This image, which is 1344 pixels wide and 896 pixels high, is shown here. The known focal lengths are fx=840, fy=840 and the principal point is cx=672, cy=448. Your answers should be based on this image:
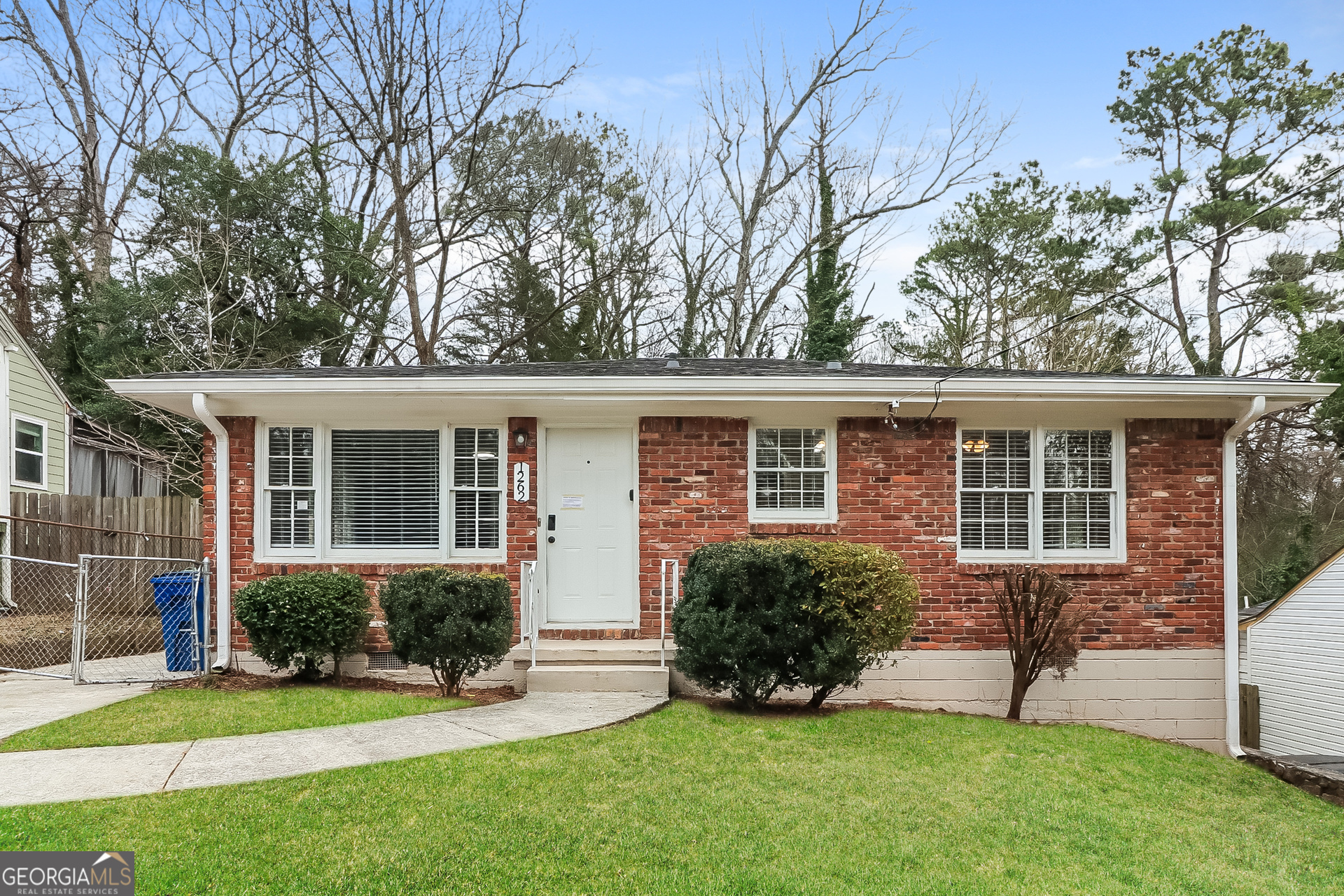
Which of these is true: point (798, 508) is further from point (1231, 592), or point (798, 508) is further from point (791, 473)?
point (1231, 592)

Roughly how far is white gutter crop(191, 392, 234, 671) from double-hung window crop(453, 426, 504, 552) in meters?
2.05

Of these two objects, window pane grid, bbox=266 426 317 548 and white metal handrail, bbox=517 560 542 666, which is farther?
window pane grid, bbox=266 426 317 548

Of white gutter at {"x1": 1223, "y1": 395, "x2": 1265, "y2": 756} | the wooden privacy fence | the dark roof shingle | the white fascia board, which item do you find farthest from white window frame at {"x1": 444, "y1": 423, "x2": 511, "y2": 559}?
the wooden privacy fence

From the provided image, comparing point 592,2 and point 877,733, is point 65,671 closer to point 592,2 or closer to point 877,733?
point 877,733

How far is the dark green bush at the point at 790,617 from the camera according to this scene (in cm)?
633

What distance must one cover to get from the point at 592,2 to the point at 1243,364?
15262 millimetres

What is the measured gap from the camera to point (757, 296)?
19.7 meters

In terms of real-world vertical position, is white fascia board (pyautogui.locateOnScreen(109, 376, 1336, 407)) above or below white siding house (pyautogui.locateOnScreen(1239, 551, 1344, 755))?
above

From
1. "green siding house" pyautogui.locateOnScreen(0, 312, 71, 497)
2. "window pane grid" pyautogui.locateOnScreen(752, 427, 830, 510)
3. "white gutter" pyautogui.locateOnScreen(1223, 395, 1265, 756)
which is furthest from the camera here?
"green siding house" pyautogui.locateOnScreen(0, 312, 71, 497)

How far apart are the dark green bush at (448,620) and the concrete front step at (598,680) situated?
409 millimetres

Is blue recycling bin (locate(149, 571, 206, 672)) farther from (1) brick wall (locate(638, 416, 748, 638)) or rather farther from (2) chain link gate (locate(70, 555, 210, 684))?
(1) brick wall (locate(638, 416, 748, 638))

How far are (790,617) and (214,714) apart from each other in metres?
4.22

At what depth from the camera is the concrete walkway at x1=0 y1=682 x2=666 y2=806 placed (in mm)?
4414

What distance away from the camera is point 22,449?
1403 cm
